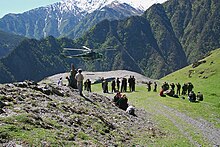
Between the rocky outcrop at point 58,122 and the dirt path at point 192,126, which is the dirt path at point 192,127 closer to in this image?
the dirt path at point 192,126

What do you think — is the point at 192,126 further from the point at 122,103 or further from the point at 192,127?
the point at 122,103

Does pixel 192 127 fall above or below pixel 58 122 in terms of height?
below

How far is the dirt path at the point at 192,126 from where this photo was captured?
29.9 meters

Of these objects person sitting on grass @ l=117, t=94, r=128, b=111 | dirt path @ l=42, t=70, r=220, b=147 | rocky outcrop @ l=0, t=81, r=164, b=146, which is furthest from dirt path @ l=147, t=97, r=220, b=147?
person sitting on grass @ l=117, t=94, r=128, b=111

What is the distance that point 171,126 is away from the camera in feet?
111

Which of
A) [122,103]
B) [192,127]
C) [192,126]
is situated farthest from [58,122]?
[122,103]

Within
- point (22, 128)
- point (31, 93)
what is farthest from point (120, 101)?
point (22, 128)

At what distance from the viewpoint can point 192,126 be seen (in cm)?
3519

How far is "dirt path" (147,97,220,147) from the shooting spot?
29.9 metres

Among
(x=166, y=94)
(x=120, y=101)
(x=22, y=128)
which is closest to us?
(x=22, y=128)

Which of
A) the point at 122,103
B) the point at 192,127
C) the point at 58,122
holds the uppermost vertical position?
the point at 122,103

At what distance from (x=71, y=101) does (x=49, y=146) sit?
47.7 feet

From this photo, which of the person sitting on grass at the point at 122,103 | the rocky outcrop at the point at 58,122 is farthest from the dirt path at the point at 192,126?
the person sitting on grass at the point at 122,103

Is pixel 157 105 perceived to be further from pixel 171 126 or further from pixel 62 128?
pixel 62 128
